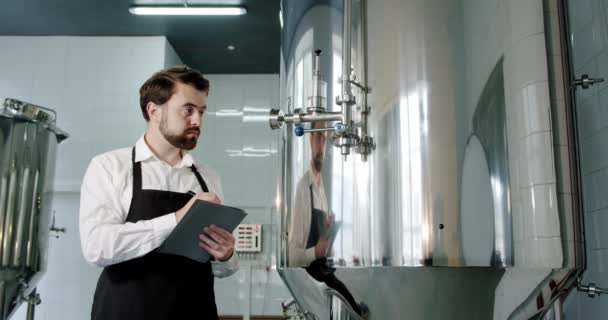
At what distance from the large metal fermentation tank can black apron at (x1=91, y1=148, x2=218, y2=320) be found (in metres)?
0.34

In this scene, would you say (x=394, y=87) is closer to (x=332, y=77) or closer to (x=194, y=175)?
(x=332, y=77)

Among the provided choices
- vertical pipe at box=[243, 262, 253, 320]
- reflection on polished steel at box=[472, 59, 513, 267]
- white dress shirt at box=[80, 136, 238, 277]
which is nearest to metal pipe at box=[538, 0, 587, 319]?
reflection on polished steel at box=[472, 59, 513, 267]

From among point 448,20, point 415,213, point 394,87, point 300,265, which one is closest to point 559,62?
point 448,20

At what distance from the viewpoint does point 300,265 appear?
1.49 m

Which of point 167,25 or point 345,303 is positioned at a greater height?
point 167,25

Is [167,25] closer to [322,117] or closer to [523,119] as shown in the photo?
[322,117]

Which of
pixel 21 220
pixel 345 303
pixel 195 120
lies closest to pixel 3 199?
pixel 21 220

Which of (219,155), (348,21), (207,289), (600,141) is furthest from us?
(219,155)

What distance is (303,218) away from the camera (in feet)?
4.97

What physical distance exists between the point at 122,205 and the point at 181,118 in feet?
1.03

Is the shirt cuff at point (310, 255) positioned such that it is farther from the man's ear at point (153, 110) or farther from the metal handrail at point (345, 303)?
the man's ear at point (153, 110)

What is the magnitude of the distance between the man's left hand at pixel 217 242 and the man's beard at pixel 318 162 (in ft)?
1.21

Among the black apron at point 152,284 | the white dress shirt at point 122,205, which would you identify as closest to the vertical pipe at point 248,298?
the white dress shirt at point 122,205

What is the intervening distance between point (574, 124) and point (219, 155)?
434 centimetres
